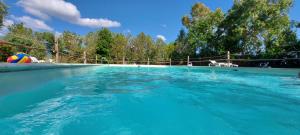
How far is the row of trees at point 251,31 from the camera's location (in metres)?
10.9

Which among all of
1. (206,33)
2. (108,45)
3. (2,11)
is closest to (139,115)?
(206,33)

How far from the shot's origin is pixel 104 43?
824 inches

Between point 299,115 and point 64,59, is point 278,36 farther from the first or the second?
point 64,59

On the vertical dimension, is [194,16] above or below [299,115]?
above

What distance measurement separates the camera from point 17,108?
1949 mm

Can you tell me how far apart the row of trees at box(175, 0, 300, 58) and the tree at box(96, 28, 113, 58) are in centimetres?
1073

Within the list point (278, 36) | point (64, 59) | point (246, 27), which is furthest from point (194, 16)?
point (64, 59)

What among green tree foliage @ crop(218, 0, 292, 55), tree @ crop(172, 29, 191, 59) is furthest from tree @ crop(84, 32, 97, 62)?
green tree foliage @ crop(218, 0, 292, 55)

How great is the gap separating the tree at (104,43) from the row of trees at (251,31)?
35.2ft

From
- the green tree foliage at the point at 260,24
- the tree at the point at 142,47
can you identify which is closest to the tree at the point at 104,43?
the tree at the point at 142,47

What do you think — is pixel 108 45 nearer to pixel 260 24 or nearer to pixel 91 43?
pixel 91 43

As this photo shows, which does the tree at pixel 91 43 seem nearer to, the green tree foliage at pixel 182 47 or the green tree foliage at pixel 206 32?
Answer: the green tree foliage at pixel 182 47

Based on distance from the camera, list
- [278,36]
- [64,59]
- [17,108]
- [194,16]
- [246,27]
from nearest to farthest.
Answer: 1. [17,108]
2. [278,36]
3. [246,27]
4. [64,59]
5. [194,16]

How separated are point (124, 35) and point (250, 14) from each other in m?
16.5
